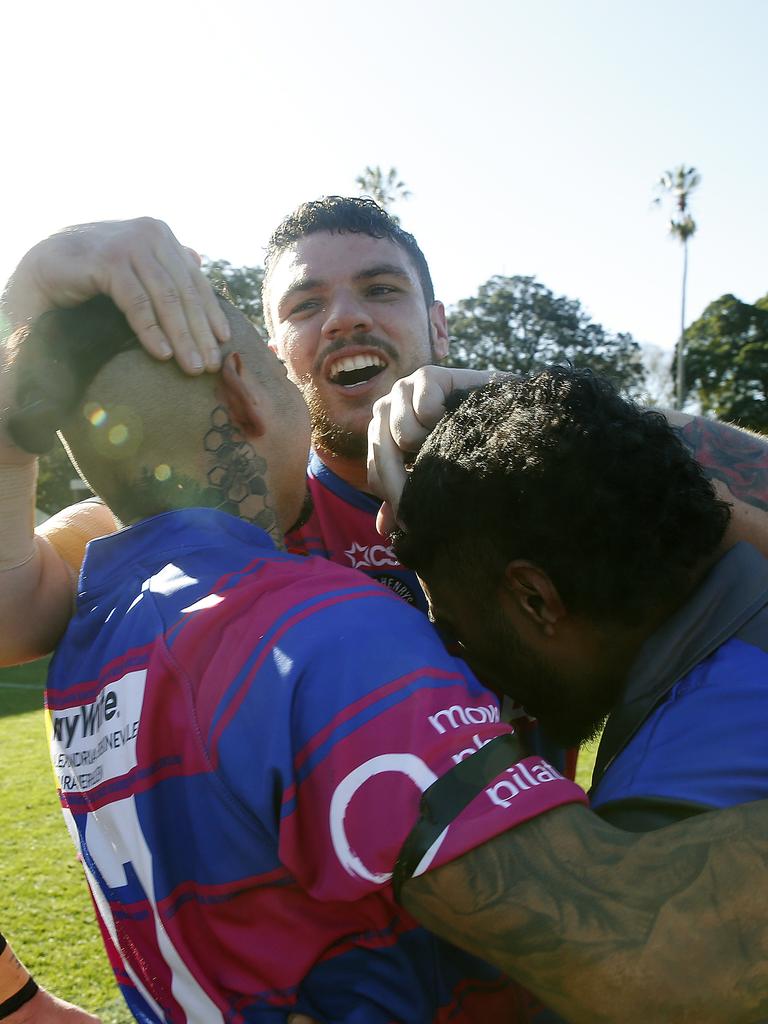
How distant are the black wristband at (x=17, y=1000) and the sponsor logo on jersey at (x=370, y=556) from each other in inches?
61.5

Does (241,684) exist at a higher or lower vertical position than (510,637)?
higher

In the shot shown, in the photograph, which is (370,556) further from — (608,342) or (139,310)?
(608,342)

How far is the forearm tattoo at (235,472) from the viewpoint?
1.80m

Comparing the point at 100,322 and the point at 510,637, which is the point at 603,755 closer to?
the point at 510,637

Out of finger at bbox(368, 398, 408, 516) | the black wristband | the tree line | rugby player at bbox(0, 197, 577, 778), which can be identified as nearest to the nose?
rugby player at bbox(0, 197, 577, 778)

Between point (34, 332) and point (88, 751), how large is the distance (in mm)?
835

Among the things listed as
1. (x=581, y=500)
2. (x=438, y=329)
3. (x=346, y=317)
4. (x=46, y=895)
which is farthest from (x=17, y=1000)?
(x=46, y=895)

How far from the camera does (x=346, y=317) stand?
3453mm

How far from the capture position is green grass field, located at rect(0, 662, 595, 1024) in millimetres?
5062

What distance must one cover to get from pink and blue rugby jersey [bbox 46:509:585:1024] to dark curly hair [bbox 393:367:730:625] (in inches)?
15.9

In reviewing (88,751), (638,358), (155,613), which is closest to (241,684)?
(155,613)

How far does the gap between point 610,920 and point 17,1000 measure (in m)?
1.85

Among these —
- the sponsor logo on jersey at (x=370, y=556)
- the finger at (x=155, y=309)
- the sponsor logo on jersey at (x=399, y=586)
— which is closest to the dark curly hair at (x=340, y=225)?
the sponsor logo on jersey at (x=370, y=556)

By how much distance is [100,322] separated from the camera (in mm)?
1773
